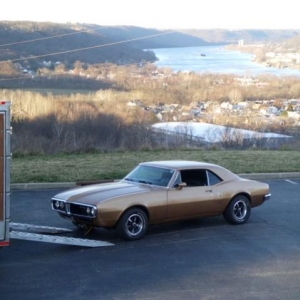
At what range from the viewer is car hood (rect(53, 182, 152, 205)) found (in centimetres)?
1084

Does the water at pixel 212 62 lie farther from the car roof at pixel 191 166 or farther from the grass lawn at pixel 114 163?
the car roof at pixel 191 166

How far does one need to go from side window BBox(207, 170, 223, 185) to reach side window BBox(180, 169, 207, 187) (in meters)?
0.09

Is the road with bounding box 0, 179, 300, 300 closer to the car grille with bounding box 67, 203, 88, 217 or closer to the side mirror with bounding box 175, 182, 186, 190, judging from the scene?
the car grille with bounding box 67, 203, 88, 217

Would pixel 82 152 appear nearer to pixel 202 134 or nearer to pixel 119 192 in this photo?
pixel 202 134

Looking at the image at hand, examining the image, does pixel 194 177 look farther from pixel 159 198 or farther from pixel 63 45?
pixel 63 45

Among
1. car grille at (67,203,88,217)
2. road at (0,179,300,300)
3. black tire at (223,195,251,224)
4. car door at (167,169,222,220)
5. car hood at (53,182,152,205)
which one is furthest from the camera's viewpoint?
black tire at (223,195,251,224)

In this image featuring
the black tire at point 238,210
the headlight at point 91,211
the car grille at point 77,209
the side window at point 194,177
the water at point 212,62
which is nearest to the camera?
the headlight at point 91,211

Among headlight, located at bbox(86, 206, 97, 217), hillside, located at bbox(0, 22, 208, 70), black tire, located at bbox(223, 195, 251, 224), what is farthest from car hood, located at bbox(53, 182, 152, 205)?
hillside, located at bbox(0, 22, 208, 70)

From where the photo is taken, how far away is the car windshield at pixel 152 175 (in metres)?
11.7

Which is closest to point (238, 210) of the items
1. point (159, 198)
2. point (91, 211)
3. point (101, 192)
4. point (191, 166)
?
point (191, 166)

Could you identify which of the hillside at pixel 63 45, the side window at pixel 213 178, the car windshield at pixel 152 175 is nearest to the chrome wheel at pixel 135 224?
the car windshield at pixel 152 175

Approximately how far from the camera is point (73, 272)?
906 centimetres

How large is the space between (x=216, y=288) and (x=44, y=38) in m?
53.5

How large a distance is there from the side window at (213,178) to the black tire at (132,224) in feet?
5.52
